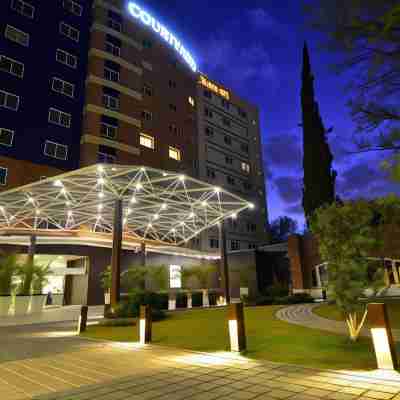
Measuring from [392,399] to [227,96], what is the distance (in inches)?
2295

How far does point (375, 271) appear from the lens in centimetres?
898

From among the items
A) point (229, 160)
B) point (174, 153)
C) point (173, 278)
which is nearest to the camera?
point (173, 278)

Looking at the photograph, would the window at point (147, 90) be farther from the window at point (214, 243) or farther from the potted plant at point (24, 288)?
the potted plant at point (24, 288)

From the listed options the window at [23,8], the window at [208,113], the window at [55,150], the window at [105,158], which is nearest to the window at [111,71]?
the window at [23,8]

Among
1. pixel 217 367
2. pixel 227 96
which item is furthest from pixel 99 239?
pixel 227 96

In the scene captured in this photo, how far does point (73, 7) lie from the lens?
37.4 m

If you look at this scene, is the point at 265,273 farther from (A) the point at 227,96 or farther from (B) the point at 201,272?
(A) the point at 227,96

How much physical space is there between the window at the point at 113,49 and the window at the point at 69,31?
375cm

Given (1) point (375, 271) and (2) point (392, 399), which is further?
(1) point (375, 271)

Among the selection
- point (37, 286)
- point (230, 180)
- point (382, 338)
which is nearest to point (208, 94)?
point (230, 180)

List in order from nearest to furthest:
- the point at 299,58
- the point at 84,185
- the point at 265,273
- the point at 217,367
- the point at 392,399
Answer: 1. the point at 392,399
2. the point at 217,367
3. the point at 84,185
4. the point at 299,58
5. the point at 265,273

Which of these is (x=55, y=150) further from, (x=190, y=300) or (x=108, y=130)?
(x=190, y=300)

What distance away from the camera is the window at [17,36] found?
31369 millimetres

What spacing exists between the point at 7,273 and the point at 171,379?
59.9 ft
